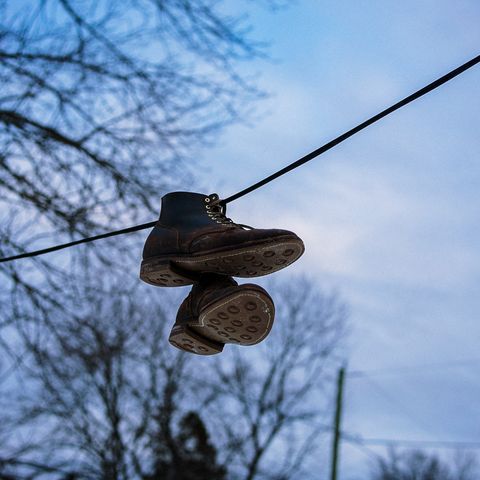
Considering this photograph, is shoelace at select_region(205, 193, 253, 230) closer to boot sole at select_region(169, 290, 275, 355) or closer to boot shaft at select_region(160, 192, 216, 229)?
boot shaft at select_region(160, 192, 216, 229)

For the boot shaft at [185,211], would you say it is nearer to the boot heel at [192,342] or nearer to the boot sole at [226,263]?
the boot sole at [226,263]

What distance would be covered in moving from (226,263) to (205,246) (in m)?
0.08

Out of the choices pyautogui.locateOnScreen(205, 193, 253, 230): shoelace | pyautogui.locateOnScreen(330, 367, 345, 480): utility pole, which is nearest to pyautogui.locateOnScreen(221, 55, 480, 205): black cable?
pyautogui.locateOnScreen(205, 193, 253, 230): shoelace

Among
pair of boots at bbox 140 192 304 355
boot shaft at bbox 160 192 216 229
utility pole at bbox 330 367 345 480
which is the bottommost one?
pair of boots at bbox 140 192 304 355

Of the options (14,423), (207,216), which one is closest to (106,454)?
(14,423)

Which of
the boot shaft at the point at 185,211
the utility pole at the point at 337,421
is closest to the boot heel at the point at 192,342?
the boot shaft at the point at 185,211

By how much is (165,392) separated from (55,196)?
12769 millimetres

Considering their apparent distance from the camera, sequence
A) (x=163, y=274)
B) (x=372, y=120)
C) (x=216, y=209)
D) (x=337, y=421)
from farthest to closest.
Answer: (x=337, y=421)
(x=216, y=209)
(x=163, y=274)
(x=372, y=120)

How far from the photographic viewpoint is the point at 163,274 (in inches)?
98.8

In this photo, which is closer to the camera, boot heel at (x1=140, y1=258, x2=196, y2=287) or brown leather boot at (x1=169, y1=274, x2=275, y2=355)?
brown leather boot at (x1=169, y1=274, x2=275, y2=355)

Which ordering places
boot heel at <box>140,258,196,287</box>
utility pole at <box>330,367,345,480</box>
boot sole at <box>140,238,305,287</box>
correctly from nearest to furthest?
boot sole at <box>140,238,305,287</box> → boot heel at <box>140,258,196,287</box> → utility pole at <box>330,367,345,480</box>

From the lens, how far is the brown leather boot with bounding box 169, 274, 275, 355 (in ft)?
7.46

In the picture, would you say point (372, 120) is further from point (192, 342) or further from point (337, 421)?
point (337, 421)

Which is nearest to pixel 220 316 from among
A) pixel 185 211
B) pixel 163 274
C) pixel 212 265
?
pixel 212 265
